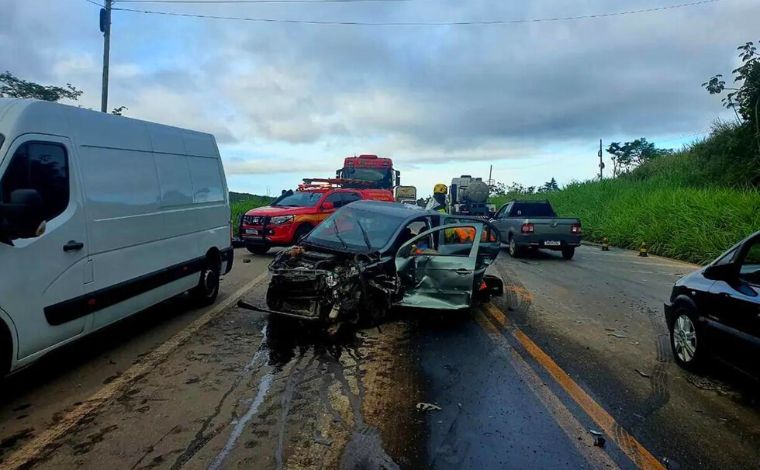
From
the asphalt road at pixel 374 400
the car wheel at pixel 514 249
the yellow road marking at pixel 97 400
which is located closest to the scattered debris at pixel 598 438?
the asphalt road at pixel 374 400

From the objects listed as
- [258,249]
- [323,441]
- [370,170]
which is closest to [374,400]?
[323,441]

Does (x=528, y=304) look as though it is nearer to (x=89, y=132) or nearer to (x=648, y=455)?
(x=648, y=455)

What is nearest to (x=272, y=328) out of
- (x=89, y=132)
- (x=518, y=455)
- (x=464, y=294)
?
(x=464, y=294)

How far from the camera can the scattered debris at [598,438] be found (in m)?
3.48

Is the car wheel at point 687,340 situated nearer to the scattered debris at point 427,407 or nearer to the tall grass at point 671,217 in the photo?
the scattered debris at point 427,407

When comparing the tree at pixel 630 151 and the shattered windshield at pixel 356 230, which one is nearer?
the shattered windshield at pixel 356 230

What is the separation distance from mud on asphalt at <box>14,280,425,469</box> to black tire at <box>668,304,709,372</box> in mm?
2641

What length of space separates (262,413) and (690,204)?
1820 cm

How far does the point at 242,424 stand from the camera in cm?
369

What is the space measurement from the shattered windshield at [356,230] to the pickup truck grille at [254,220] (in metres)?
5.72

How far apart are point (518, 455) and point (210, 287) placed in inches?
215

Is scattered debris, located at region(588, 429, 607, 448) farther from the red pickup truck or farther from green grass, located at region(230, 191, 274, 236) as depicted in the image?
green grass, located at region(230, 191, 274, 236)

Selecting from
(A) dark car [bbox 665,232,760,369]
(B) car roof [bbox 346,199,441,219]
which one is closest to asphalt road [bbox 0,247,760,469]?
(A) dark car [bbox 665,232,760,369]

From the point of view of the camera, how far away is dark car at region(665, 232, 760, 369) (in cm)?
403
